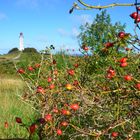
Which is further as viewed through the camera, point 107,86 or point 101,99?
point 107,86

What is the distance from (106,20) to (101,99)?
5180cm

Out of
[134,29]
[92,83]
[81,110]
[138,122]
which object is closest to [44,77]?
[92,83]

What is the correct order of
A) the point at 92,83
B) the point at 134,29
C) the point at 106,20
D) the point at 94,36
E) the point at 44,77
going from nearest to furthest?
the point at 134,29 → the point at 92,83 → the point at 44,77 → the point at 94,36 → the point at 106,20

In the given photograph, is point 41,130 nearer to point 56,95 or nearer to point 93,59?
point 56,95

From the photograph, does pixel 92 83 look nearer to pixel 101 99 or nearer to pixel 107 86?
pixel 107 86

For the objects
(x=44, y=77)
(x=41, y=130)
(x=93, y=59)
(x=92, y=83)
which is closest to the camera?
(x=41, y=130)

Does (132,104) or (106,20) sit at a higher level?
(106,20)

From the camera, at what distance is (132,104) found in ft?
11.7

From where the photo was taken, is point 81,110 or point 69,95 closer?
point 81,110

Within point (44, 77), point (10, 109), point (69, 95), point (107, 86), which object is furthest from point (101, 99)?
point (10, 109)

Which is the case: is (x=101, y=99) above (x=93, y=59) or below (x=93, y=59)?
below

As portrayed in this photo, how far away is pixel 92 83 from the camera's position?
4801 millimetres

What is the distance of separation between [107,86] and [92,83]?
0.65 m

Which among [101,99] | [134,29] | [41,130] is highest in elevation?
[134,29]
